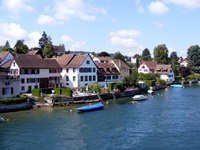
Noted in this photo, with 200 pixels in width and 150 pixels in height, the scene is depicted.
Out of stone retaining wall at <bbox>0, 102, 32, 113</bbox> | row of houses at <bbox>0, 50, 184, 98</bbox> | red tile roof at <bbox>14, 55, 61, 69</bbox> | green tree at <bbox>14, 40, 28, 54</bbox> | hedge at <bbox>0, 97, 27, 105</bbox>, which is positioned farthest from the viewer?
green tree at <bbox>14, 40, 28, 54</bbox>

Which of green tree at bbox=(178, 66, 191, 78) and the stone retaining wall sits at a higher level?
green tree at bbox=(178, 66, 191, 78)

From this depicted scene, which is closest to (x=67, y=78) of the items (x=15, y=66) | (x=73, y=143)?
(x=15, y=66)

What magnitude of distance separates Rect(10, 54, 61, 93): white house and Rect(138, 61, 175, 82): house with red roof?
59121 millimetres

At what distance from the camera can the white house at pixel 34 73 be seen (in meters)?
62.7

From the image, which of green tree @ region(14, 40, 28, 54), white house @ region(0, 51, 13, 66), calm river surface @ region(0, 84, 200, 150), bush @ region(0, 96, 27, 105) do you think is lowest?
calm river surface @ region(0, 84, 200, 150)

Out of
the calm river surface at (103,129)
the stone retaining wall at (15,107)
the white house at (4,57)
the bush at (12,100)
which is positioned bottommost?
the calm river surface at (103,129)

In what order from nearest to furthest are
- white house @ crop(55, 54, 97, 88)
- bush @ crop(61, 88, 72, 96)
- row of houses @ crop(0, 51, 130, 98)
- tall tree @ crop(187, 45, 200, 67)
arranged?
row of houses @ crop(0, 51, 130, 98)
bush @ crop(61, 88, 72, 96)
white house @ crop(55, 54, 97, 88)
tall tree @ crop(187, 45, 200, 67)

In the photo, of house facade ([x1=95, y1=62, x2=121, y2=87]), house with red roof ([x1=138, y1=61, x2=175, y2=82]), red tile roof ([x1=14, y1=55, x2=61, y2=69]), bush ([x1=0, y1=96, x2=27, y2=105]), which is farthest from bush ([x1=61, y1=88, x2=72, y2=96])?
house with red roof ([x1=138, y1=61, x2=175, y2=82])

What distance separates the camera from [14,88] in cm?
5747

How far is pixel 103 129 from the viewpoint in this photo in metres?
37.2

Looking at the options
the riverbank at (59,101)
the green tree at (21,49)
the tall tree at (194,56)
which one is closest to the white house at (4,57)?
the green tree at (21,49)

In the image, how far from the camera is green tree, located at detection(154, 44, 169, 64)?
145375 millimetres

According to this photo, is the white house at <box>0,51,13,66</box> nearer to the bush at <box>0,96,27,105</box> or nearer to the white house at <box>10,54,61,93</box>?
the white house at <box>10,54,61,93</box>

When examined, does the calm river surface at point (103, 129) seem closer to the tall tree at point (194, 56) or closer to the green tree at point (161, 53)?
the green tree at point (161, 53)
